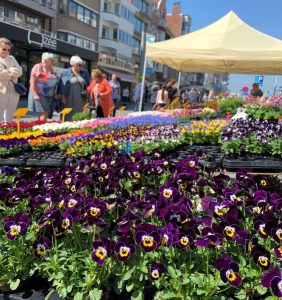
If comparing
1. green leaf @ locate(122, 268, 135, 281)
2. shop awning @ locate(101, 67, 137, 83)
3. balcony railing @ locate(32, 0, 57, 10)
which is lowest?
shop awning @ locate(101, 67, 137, 83)

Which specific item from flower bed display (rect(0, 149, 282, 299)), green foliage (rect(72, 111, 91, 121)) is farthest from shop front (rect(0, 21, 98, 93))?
flower bed display (rect(0, 149, 282, 299))

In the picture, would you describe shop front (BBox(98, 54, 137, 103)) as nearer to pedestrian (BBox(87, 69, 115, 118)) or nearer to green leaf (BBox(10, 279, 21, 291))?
pedestrian (BBox(87, 69, 115, 118))

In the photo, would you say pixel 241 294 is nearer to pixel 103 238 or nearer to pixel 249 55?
pixel 103 238

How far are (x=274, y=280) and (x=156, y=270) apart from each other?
0.49 meters

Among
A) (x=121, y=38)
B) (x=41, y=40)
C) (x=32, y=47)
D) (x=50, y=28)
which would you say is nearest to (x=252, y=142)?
(x=41, y=40)

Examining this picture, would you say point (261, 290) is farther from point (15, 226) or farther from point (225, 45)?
point (225, 45)

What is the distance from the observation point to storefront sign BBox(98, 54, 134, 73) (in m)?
37.2

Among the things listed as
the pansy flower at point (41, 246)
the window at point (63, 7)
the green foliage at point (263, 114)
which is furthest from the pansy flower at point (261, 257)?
the window at point (63, 7)

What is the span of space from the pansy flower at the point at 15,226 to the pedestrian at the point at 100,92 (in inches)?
285

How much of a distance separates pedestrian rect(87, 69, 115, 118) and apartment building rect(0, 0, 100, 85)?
13516 millimetres

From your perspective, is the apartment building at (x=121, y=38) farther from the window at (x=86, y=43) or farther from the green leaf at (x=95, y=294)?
the green leaf at (x=95, y=294)

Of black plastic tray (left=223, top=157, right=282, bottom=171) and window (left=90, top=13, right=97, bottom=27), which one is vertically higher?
window (left=90, top=13, right=97, bottom=27)

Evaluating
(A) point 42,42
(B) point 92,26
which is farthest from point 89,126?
(B) point 92,26

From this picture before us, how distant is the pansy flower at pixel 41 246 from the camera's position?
1.90 metres
